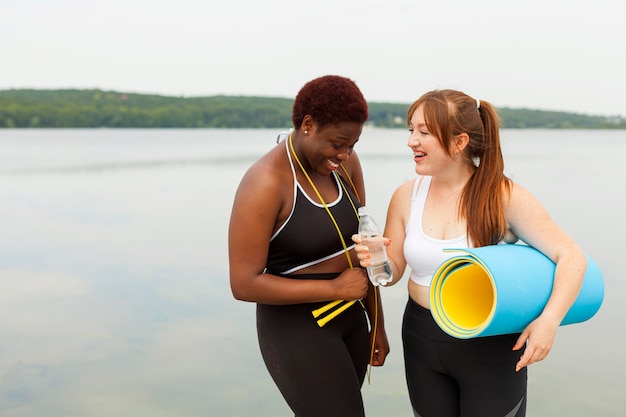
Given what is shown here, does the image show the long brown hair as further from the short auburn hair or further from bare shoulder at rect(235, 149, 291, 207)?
bare shoulder at rect(235, 149, 291, 207)

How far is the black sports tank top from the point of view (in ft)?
8.35

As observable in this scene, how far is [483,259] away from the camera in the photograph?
2277 millimetres

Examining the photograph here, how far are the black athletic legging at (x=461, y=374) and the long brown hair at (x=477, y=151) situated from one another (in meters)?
0.38

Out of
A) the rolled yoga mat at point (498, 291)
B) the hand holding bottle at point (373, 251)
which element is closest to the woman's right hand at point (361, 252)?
the hand holding bottle at point (373, 251)

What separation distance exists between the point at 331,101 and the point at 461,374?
1118 mm

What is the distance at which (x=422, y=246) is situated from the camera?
2613 mm

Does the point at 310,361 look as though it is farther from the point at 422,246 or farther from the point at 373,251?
the point at 422,246

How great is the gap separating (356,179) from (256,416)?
7.86 ft

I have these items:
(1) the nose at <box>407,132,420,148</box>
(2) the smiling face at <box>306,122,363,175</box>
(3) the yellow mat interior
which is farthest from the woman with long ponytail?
(2) the smiling face at <box>306,122,363,175</box>

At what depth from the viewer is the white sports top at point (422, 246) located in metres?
2.59

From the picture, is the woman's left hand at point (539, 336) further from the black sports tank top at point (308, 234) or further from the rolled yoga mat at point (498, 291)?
the black sports tank top at point (308, 234)

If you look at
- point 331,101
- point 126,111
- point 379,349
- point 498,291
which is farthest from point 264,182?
point 126,111

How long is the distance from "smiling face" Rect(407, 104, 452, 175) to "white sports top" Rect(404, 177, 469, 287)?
6.0 inches

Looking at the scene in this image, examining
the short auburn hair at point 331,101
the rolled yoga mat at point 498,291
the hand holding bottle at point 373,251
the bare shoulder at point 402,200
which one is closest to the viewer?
the rolled yoga mat at point 498,291
